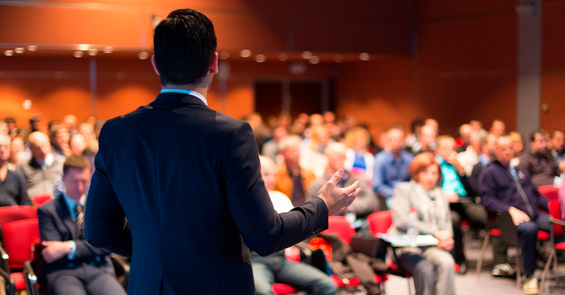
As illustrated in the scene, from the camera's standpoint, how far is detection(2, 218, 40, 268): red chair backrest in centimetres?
464

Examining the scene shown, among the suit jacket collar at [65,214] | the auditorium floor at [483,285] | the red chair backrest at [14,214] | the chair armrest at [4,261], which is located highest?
the suit jacket collar at [65,214]

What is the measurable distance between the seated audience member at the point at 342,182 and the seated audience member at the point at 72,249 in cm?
229

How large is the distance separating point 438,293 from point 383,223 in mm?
729

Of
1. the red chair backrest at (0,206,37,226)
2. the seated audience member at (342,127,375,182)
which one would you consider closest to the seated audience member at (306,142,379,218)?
the seated audience member at (342,127,375,182)

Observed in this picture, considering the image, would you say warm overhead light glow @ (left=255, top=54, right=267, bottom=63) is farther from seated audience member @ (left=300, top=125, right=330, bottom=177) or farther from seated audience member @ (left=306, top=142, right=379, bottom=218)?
seated audience member @ (left=306, top=142, right=379, bottom=218)

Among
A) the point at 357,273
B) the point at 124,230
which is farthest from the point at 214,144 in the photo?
the point at 357,273

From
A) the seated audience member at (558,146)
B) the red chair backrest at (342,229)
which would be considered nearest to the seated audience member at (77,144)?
the red chair backrest at (342,229)

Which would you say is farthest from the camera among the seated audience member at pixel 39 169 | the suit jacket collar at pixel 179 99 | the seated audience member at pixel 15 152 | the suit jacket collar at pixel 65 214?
the seated audience member at pixel 15 152

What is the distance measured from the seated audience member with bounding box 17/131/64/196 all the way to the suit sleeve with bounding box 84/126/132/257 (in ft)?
18.9

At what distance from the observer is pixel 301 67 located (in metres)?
17.1

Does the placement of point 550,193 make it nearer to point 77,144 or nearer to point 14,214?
point 77,144

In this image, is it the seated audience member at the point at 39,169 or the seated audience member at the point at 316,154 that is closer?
the seated audience member at the point at 39,169

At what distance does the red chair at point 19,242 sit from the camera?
4633 millimetres

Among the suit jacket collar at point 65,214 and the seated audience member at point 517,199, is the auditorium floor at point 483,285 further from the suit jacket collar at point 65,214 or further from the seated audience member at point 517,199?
the suit jacket collar at point 65,214
